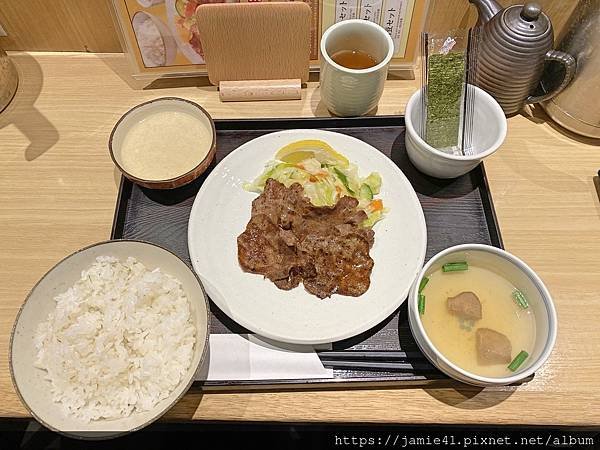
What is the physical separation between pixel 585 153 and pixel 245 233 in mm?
1217

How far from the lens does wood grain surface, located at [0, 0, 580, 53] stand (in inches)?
68.1

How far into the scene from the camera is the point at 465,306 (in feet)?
4.31

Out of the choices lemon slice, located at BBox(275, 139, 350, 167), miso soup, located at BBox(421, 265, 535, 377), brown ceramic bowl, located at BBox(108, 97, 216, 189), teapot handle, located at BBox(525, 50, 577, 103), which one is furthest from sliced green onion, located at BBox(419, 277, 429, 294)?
teapot handle, located at BBox(525, 50, 577, 103)

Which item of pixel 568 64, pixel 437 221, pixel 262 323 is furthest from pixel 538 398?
pixel 568 64

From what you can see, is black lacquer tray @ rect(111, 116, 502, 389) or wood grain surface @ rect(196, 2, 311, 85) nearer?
black lacquer tray @ rect(111, 116, 502, 389)

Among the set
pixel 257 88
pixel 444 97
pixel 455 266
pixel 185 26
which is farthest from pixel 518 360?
pixel 185 26

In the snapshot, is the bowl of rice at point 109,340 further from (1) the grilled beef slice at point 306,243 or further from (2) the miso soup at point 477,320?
(2) the miso soup at point 477,320

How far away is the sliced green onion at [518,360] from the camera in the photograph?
4.06 feet

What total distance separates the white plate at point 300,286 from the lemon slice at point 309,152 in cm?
2

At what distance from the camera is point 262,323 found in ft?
4.36

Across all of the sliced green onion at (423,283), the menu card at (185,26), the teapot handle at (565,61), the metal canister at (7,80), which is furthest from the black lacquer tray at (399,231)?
the metal canister at (7,80)

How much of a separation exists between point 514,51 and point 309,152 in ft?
2.33

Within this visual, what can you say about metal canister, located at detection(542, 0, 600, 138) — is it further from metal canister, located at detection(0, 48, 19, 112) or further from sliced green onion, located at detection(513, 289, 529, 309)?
metal canister, located at detection(0, 48, 19, 112)

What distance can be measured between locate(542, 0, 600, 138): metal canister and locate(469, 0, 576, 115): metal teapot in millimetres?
36
